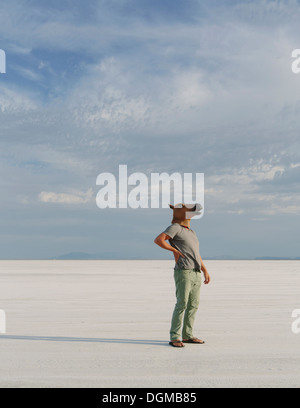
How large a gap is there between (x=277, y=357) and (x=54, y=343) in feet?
11.1

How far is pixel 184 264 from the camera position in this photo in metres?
7.02

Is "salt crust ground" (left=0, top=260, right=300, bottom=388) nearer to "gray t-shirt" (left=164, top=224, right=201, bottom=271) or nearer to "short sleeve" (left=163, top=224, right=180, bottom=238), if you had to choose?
"gray t-shirt" (left=164, top=224, right=201, bottom=271)

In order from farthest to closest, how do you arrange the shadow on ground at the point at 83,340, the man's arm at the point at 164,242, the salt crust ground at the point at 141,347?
the shadow on ground at the point at 83,340, the man's arm at the point at 164,242, the salt crust ground at the point at 141,347

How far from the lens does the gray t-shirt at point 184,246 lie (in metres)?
7.04

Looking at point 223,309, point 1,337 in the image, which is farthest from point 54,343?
point 223,309

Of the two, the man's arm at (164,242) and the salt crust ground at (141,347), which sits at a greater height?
the man's arm at (164,242)

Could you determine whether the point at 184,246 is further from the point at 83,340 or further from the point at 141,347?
the point at 83,340

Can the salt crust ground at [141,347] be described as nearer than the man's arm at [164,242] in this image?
Yes

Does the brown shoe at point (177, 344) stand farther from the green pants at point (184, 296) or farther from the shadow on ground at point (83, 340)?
the shadow on ground at point (83, 340)

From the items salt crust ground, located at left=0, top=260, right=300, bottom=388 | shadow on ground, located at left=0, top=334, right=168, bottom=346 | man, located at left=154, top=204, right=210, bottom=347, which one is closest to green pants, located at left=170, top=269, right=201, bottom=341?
man, located at left=154, top=204, right=210, bottom=347

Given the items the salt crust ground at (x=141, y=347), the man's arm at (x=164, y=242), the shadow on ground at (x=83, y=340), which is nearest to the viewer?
the salt crust ground at (x=141, y=347)

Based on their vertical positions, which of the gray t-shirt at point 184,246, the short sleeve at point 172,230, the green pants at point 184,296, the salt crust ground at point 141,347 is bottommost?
the salt crust ground at point 141,347

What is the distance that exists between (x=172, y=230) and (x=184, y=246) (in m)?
0.33

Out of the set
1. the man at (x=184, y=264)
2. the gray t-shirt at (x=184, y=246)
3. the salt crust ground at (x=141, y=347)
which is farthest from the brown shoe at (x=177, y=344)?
the gray t-shirt at (x=184, y=246)
